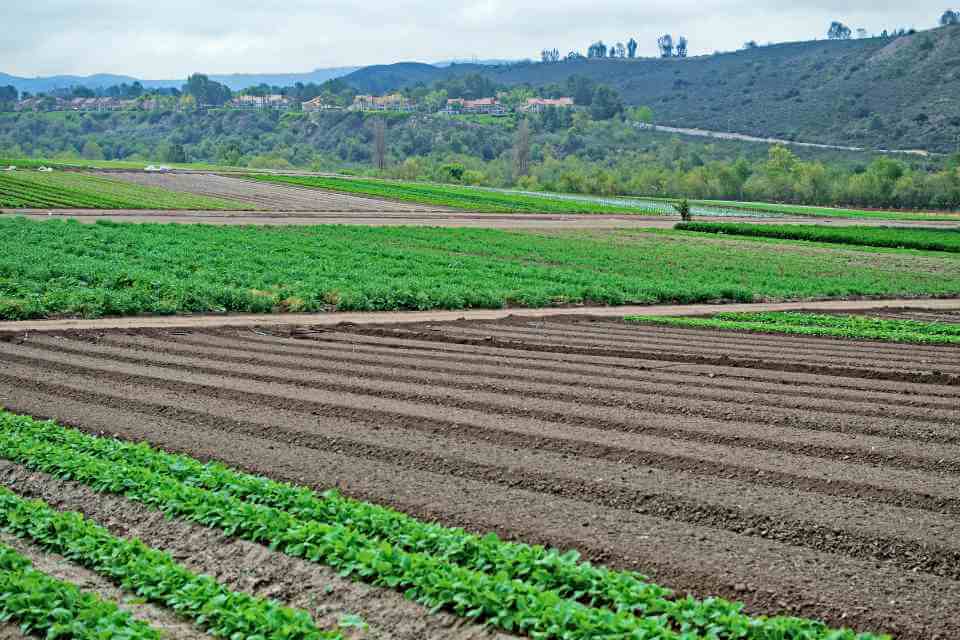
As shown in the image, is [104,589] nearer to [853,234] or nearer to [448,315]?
[448,315]

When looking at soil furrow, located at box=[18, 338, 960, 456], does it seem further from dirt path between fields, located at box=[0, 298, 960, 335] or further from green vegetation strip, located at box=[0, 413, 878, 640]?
dirt path between fields, located at box=[0, 298, 960, 335]

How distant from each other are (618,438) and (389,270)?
22201mm

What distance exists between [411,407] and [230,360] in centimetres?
512

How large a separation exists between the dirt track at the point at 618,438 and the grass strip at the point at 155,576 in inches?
85.9

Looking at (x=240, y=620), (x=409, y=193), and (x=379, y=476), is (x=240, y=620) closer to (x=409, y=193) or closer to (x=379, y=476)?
(x=379, y=476)

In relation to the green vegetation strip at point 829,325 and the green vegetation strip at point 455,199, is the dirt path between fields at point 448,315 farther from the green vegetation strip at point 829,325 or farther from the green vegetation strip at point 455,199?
the green vegetation strip at point 455,199

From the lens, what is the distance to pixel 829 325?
2556 centimetres

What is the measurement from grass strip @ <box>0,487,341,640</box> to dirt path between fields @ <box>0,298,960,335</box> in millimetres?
12291

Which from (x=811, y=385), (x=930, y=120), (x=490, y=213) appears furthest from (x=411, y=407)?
(x=930, y=120)

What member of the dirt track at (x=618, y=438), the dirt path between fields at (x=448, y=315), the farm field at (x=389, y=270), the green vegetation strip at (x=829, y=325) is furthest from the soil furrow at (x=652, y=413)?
the green vegetation strip at (x=829, y=325)

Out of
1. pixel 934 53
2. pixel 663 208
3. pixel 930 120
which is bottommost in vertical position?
pixel 663 208

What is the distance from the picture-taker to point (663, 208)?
309ft

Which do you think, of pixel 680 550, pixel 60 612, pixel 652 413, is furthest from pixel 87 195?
pixel 680 550

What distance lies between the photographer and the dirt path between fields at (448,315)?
72.2ft
